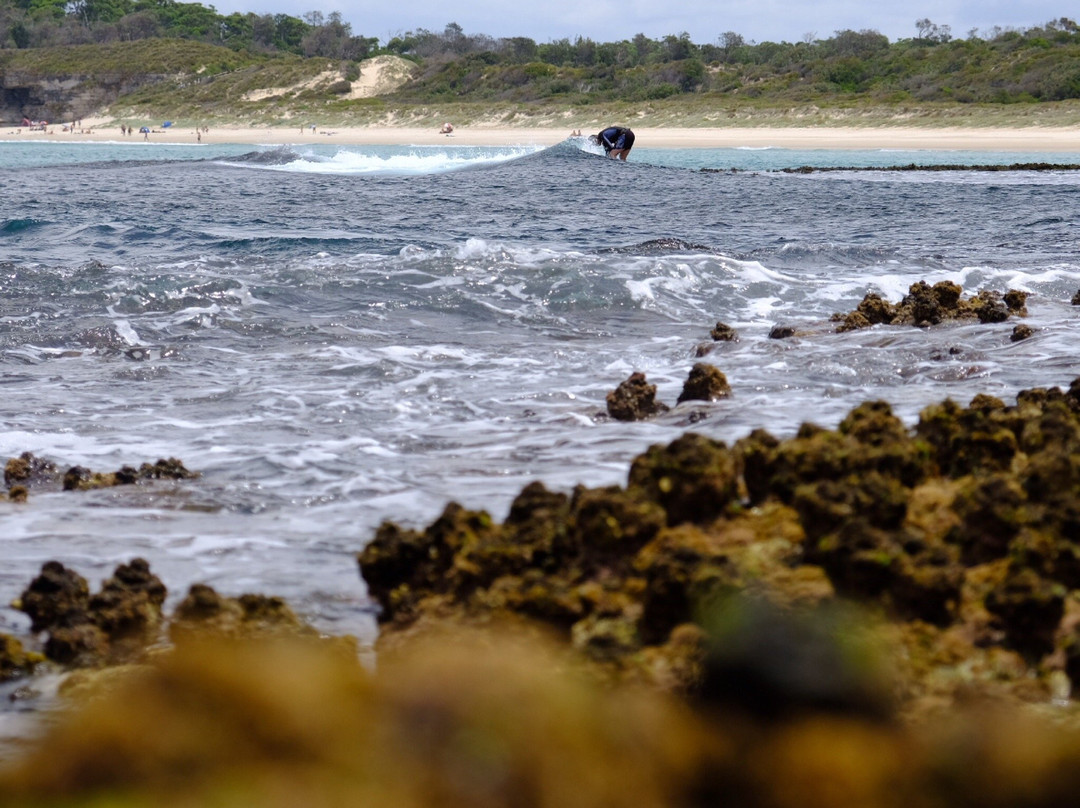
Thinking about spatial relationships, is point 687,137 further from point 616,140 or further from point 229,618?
point 229,618

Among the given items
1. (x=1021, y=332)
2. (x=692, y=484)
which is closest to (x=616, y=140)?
(x=1021, y=332)

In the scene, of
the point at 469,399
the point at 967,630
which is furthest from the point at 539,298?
the point at 967,630

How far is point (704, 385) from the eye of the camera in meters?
6.05

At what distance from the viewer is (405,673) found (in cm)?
207

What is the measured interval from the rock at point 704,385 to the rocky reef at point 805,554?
2.62 metres

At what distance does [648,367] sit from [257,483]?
12.0 ft

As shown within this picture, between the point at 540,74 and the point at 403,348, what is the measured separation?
68.6 m

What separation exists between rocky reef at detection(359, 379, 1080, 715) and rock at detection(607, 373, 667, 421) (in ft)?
7.57

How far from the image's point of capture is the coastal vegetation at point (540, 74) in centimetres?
5678

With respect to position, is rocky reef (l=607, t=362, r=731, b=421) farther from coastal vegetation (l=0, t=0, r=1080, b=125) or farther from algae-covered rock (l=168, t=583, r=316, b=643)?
coastal vegetation (l=0, t=0, r=1080, b=125)

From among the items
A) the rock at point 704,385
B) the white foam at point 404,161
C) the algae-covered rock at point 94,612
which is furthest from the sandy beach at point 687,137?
the algae-covered rock at point 94,612

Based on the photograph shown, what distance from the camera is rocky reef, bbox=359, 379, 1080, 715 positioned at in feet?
7.25

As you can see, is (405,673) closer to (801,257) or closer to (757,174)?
(801,257)

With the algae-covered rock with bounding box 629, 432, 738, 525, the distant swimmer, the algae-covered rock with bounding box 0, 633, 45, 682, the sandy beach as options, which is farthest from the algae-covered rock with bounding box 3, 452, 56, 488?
the sandy beach
